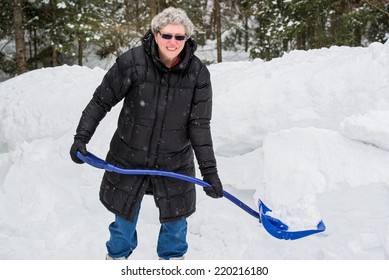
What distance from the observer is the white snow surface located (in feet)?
11.4

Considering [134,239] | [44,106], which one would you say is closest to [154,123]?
[134,239]

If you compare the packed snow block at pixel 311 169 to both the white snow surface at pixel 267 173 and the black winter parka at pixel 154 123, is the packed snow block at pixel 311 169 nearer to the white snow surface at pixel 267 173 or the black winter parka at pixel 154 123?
the white snow surface at pixel 267 173

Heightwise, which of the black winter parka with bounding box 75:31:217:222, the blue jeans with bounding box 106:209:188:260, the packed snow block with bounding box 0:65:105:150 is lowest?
the blue jeans with bounding box 106:209:188:260

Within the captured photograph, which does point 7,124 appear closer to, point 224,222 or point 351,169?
point 224,222

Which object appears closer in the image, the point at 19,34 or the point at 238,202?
the point at 238,202

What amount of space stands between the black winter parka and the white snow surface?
1.04 m

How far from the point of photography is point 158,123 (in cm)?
265

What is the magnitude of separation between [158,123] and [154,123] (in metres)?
0.03

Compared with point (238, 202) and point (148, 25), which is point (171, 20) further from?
point (148, 25)

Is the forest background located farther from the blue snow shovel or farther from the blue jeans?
the blue jeans

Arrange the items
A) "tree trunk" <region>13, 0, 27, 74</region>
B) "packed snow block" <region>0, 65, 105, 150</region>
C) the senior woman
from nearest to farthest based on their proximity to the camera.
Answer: the senior woman
"packed snow block" <region>0, 65, 105, 150</region>
"tree trunk" <region>13, 0, 27, 74</region>

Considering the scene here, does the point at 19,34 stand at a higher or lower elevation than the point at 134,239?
higher

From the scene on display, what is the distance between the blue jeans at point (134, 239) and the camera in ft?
9.78

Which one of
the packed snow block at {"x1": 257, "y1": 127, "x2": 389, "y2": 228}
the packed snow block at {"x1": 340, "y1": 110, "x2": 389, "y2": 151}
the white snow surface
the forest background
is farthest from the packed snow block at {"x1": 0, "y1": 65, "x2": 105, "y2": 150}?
the forest background
